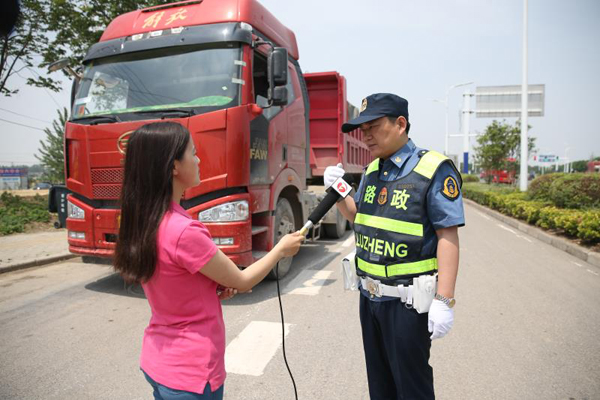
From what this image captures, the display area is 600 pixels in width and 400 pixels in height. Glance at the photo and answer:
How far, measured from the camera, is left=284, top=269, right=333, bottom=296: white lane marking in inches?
197

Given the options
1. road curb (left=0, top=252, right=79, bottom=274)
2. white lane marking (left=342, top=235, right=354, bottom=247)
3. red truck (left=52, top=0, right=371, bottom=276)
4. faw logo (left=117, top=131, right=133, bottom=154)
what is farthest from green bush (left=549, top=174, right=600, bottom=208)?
road curb (left=0, top=252, right=79, bottom=274)

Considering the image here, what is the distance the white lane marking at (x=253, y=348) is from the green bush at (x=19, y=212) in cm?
835

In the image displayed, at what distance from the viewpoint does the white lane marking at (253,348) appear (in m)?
3.05

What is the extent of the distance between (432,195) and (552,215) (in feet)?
30.1

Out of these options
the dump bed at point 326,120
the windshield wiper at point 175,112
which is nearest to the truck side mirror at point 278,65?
the windshield wiper at point 175,112

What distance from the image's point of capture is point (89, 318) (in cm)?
413

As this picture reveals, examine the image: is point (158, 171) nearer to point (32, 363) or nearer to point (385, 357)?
point (385, 357)

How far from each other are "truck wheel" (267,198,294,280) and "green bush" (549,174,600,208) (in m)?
7.98

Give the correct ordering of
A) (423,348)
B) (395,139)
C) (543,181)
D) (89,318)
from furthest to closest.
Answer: (543,181), (89,318), (395,139), (423,348)

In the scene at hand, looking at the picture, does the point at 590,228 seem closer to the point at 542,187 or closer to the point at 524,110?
the point at 542,187

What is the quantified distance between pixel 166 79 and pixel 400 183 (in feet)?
11.7

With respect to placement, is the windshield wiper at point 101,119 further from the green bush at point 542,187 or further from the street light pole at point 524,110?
the street light pole at point 524,110

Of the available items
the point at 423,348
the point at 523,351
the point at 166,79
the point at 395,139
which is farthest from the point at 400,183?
the point at 166,79

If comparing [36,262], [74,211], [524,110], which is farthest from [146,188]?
[524,110]
